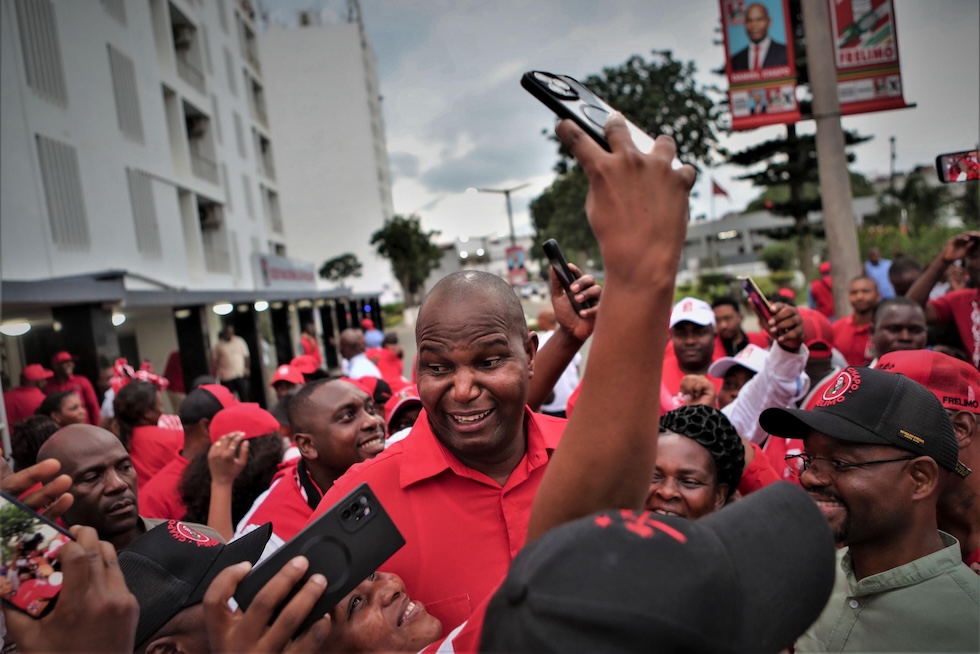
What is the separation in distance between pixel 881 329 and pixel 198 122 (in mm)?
25300

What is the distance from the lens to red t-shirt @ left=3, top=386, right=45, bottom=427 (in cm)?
691

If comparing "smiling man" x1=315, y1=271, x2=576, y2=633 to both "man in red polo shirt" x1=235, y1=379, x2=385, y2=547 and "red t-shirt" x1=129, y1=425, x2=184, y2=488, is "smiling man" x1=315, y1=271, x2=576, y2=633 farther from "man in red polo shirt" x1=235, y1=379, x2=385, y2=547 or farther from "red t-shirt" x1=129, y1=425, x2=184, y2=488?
"red t-shirt" x1=129, y1=425, x2=184, y2=488

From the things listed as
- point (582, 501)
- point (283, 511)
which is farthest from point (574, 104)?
point (283, 511)

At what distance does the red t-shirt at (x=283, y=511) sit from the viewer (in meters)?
2.68

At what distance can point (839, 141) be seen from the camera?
841 centimetres

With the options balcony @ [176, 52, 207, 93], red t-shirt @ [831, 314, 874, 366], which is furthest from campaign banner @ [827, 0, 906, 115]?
balcony @ [176, 52, 207, 93]

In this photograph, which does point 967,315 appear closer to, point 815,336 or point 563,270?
point 815,336

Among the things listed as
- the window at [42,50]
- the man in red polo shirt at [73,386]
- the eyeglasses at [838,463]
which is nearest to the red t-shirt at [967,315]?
the eyeglasses at [838,463]

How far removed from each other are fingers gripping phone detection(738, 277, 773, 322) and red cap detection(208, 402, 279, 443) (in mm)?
2606

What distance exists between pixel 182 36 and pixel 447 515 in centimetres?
2675

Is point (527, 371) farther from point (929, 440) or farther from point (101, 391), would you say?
point (101, 391)

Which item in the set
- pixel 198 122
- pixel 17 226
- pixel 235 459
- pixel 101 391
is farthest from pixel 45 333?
pixel 198 122

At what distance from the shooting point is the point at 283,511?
276 cm

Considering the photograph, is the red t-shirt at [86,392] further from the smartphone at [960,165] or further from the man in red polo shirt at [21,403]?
the smartphone at [960,165]
